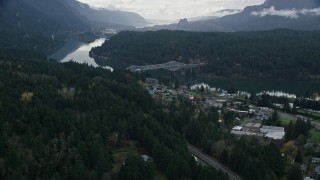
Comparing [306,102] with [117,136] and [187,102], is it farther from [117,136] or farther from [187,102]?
[117,136]

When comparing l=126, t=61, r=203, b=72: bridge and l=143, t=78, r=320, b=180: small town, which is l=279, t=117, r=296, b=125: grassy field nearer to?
l=143, t=78, r=320, b=180: small town

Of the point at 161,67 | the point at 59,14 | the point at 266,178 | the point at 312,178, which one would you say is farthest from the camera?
the point at 59,14

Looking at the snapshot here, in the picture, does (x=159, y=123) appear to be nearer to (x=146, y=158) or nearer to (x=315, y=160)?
(x=146, y=158)

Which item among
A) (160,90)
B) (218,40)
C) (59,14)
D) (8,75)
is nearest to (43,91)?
(8,75)

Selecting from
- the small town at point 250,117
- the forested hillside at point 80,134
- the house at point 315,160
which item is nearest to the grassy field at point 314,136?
the small town at point 250,117

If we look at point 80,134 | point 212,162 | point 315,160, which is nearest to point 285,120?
point 315,160
